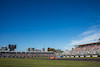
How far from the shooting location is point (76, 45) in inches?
3789

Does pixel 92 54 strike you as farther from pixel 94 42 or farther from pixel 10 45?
pixel 10 45

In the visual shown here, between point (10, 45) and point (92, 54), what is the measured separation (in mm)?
112469

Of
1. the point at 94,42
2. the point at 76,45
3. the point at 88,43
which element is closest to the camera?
the point at 94,42

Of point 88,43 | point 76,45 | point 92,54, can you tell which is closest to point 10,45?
point 76,45

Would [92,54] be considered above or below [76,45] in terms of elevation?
below

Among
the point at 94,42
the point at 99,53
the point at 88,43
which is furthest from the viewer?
the point at 88,43

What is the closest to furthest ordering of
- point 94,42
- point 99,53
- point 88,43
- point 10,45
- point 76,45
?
point 99,53 → point 94,42 → point 88,43 → point 76,45 → point 10,45

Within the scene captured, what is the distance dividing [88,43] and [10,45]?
10198 cm

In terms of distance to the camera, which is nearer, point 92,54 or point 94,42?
point 92,54

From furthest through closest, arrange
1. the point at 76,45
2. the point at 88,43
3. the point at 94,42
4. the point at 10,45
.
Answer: the point at 10,45 < the point at 76,45 < the point at 88,43 < the point at 94,42

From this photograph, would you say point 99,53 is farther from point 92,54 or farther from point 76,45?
point 76,45

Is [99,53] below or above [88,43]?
below

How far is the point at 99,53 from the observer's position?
56406mm

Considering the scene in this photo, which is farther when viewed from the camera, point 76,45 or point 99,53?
point 76,45
